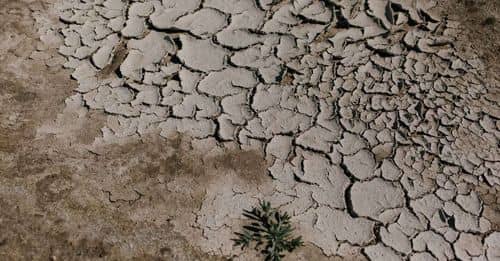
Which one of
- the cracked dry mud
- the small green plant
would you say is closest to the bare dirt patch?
the cracked dry mud

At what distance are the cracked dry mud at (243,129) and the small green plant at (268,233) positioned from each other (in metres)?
0.04

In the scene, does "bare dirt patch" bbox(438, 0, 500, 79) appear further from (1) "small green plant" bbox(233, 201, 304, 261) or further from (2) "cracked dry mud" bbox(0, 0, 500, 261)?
(1) "small green plant" bbox(233, 201, 304, 261)

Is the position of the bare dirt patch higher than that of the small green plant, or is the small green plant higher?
the bare dirt patch

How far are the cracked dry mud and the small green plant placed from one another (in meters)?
0.04

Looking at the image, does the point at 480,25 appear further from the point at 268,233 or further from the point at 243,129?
the point at 268,233

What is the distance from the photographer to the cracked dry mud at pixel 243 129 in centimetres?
251

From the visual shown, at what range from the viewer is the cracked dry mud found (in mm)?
2514

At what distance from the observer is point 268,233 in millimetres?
2480

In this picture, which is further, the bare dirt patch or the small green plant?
the bare dirt patch

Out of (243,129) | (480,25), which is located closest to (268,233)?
(243,129)

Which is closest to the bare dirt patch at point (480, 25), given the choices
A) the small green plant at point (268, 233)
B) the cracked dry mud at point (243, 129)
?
the cracked dry mud at point (243, 129)

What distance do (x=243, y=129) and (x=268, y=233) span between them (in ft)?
1.97

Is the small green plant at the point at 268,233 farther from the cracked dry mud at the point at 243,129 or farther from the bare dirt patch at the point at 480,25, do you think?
the bare dirt patch at the point at 480,25

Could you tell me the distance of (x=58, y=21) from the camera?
11.8ft
